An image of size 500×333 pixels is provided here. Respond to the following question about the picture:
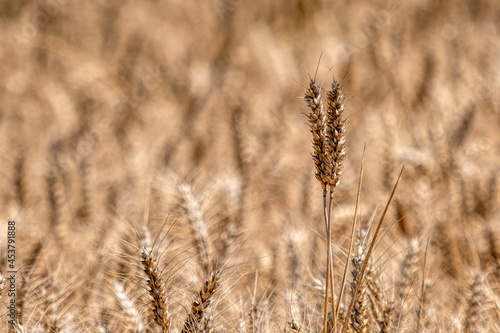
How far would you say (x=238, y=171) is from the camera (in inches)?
86.3

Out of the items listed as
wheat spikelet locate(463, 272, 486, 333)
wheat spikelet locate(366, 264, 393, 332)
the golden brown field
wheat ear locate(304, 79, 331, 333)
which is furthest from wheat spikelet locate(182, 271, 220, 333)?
wheat spikelet locate(463, 272, 486, 333)

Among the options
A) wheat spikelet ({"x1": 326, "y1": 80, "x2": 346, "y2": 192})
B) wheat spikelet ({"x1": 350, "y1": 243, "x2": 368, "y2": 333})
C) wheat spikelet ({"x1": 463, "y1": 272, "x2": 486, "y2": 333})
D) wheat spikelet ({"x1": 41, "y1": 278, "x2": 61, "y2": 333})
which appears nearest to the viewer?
wheat spikelet ({"x1": 326, "y1": 80, "x2": 346, "y2": 192})

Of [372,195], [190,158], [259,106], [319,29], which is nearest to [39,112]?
[190,158]

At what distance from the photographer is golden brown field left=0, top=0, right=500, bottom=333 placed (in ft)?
3.83

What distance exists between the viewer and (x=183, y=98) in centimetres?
364

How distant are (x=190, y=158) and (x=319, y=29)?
2.64 metres

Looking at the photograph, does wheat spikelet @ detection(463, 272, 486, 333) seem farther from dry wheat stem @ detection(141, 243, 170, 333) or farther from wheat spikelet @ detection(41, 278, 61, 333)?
wheat spikelet @ detection(41, 278, 61, 333)

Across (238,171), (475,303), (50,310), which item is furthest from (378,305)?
(238,171)

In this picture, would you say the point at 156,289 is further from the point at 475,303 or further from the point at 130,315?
the point at 475,303

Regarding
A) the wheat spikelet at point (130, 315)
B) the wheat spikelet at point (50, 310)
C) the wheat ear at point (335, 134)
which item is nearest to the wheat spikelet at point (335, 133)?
the wheat ear at point (335, 134)

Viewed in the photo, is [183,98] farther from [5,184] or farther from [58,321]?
[58,321]

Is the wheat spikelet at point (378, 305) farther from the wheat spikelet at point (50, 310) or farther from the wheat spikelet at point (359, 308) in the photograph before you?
the wheat spikelet at point (50, 310)

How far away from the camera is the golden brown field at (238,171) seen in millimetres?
1167

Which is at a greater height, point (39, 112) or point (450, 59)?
point (450, 59)
